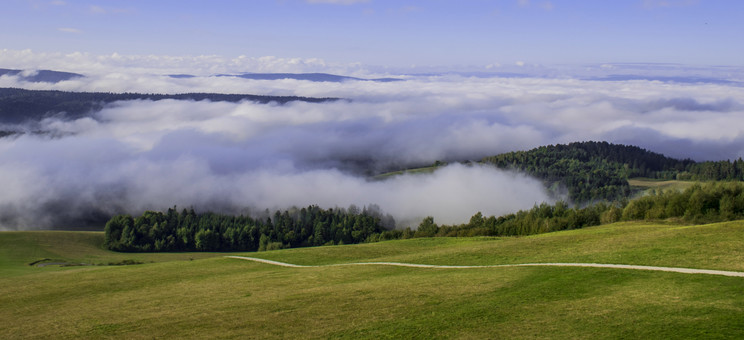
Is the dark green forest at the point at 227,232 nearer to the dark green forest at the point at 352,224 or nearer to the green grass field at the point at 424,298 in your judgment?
the dark green forest at the point at 352,224

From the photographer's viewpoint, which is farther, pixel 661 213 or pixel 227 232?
pixel 227 232

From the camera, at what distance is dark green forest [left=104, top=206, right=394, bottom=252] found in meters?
138

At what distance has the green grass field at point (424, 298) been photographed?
64.5ft

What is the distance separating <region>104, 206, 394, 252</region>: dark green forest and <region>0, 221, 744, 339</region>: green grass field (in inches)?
4125

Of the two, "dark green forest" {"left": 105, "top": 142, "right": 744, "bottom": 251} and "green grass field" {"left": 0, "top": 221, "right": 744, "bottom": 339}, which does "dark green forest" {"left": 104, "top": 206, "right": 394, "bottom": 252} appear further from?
"green grass field" {"left": 0, "top": 221, "right": 744, "bottom": 339}

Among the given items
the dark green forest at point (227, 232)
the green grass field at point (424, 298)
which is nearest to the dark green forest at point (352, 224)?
the dark green forest at point (227, 232)

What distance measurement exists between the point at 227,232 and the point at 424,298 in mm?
133239

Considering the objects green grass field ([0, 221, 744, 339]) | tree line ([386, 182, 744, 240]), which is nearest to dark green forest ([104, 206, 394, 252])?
tree line ([386, 182, 744, 240])

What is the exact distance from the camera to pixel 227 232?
150625 millimetres

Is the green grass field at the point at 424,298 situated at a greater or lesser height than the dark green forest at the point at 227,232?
greater

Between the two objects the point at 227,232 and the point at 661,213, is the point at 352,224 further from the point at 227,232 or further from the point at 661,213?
the point at 661,213

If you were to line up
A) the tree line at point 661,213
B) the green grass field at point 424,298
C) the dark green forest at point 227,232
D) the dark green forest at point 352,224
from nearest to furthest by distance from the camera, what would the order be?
the green grass field at point 424,298 → the tree line at point 661,213 → the dark green forest at point 352,224 → the dark green forest at point 227,232

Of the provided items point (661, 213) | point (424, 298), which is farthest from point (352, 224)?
point (424, 298)

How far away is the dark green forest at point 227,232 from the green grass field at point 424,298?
104787 millimetres
